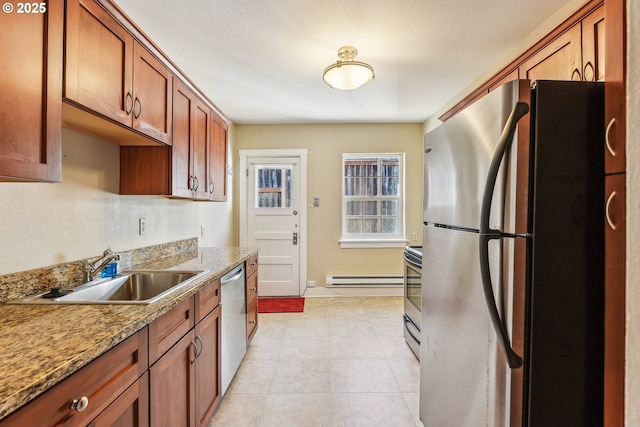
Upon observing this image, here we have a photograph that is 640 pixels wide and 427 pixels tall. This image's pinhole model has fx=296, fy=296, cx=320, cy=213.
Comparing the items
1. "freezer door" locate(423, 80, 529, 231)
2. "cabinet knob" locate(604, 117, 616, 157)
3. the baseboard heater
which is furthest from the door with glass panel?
"cabinet knob" locate(604, 117, 616, 157)

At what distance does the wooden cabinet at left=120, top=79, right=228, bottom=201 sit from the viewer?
195cm

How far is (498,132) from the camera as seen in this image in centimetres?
98

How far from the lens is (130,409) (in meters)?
0.98

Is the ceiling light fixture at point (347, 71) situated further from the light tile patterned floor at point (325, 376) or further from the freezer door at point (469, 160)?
the light tile patterned floor at point (325, 376)

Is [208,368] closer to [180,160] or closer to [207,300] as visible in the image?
[207,300]

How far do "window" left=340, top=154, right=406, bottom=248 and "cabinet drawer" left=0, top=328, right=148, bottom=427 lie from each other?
11.2 ft

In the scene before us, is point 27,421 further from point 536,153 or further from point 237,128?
point 237,128

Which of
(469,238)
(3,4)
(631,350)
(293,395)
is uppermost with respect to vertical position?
(3,4)

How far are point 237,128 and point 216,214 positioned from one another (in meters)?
1.36

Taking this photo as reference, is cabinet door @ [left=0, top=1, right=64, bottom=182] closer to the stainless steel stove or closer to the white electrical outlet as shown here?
the white electrical outlet

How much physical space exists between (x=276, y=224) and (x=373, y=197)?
4.74 feet

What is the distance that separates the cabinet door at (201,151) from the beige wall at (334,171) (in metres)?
1.70

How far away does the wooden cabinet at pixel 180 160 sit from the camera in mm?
1948

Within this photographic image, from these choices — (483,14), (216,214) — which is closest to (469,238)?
(483,14)
